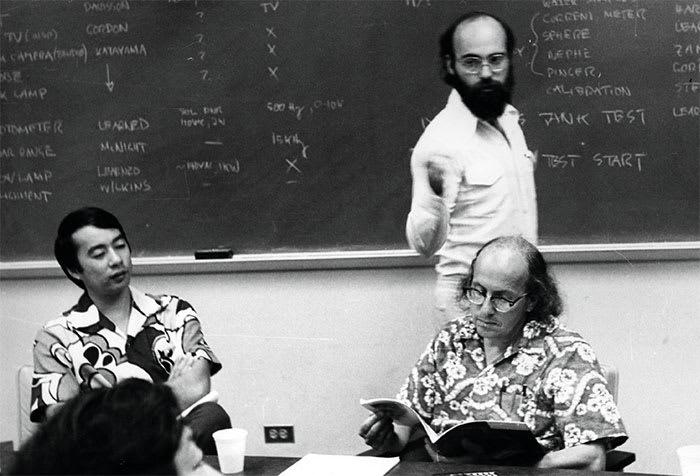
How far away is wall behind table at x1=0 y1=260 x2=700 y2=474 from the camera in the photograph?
309cm

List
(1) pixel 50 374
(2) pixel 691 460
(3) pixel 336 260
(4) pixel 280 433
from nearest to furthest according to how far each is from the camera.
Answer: (2) pixel 691 460 < (1) pixel 50 374 < (3) pixel 336 260 < (4) pixel 280 433

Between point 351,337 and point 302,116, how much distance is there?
31.6 inches

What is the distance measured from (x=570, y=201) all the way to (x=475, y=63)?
57 cm

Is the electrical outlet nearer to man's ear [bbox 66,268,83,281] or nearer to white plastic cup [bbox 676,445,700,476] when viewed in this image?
man's ear [bbox 66,268,83,281]

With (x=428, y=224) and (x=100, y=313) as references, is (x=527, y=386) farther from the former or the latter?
(x=100, y=313)

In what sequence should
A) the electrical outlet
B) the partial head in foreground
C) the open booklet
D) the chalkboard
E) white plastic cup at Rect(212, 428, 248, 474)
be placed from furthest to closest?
the electrical outlet < the chalkboard < the open booklet < white plastic cup at Rect(212, 428, 248, 474) < the partial head in foreground

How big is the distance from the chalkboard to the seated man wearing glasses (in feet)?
2.42

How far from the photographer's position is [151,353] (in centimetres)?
283

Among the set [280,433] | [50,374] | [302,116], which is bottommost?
[280,433]

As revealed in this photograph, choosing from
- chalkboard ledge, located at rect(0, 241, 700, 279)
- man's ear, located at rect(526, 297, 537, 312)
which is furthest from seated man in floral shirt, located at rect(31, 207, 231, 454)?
man's ear, located at rect(526, 297, 537, 312)

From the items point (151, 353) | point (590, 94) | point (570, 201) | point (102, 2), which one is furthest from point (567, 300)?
point (102, 2)

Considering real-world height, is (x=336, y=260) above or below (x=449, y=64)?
below

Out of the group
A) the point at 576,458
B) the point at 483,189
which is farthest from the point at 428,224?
the point at 576,458

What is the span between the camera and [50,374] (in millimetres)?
2725
